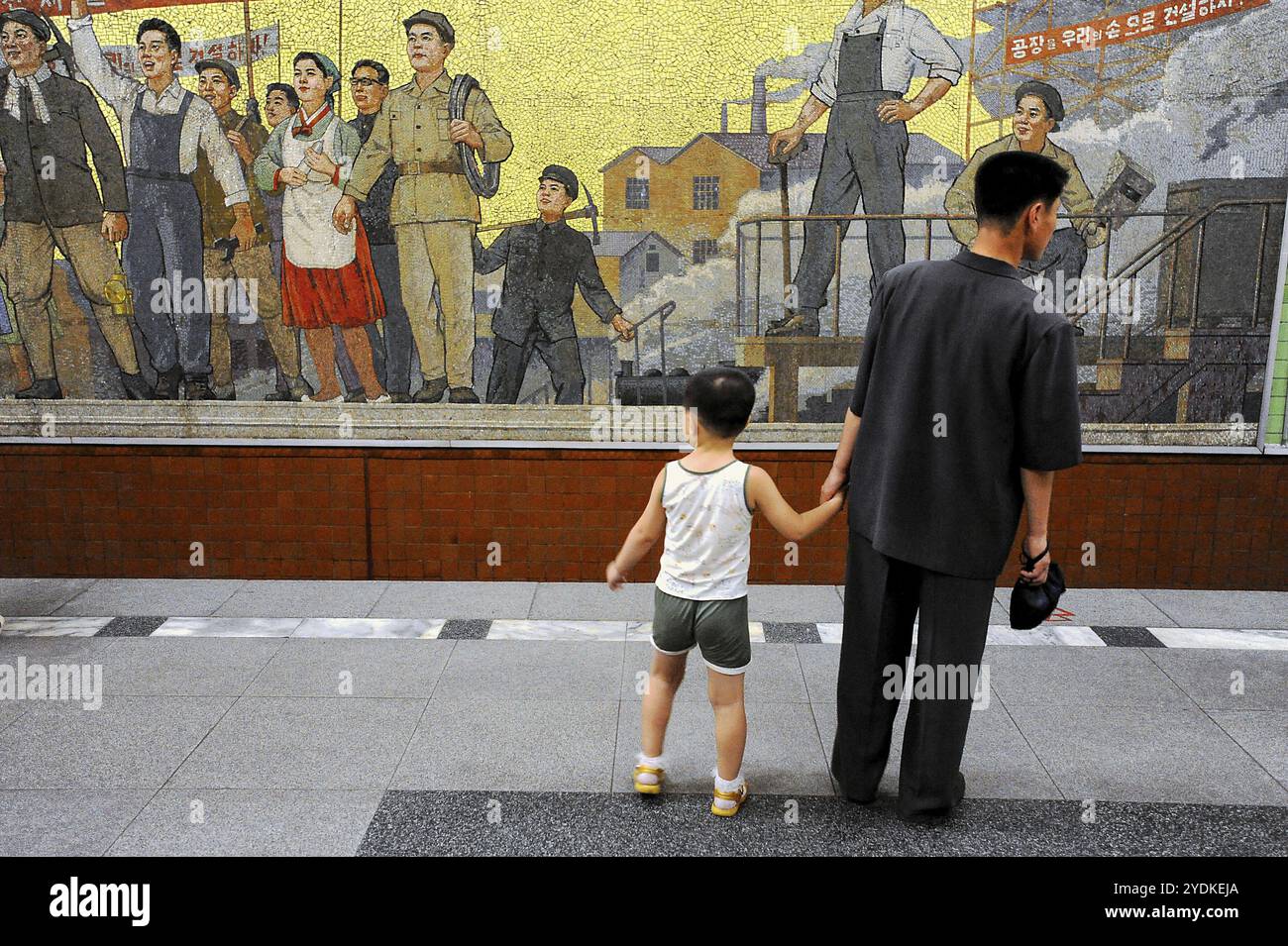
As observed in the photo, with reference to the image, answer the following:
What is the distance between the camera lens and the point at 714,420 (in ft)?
9.86

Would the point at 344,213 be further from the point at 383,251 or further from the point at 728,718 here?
the point at 728,718

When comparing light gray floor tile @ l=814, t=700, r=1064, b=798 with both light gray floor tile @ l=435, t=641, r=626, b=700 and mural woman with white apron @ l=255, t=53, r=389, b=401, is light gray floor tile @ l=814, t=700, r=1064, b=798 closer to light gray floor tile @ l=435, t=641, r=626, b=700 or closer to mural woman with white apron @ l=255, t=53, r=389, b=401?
light gray floor tile @ l=435, t=641, r=626, b=700

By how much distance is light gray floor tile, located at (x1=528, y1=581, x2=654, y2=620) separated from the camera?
16.3ft

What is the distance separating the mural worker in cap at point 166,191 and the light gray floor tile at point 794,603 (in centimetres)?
318

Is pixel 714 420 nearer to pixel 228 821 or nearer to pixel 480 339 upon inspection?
pixel 228 821

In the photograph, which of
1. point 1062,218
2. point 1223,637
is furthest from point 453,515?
point 1223,637

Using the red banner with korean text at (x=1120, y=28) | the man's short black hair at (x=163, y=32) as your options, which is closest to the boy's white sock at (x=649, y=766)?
the red banner with korean text at (x=1120, y=28)

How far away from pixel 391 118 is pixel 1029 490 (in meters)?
3.74

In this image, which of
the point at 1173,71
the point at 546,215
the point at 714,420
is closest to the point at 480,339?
the point at 546,215

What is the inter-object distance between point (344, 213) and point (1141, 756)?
444cm

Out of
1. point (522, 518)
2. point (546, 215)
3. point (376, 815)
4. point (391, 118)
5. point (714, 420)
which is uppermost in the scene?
point (391, 118)

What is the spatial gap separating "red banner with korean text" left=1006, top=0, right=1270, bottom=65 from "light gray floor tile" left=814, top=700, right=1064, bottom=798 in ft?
10.6

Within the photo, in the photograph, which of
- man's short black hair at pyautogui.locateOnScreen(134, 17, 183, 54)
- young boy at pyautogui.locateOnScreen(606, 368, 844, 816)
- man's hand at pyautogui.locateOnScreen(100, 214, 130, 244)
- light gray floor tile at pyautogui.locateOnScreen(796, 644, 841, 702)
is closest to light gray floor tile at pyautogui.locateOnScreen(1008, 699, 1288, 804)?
light gray floor tile at pyautogui.locateOnScreen(796, 644, 841, 702)

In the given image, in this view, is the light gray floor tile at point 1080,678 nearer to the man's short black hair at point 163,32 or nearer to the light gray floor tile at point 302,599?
the light gray floor tile at point 302,599
